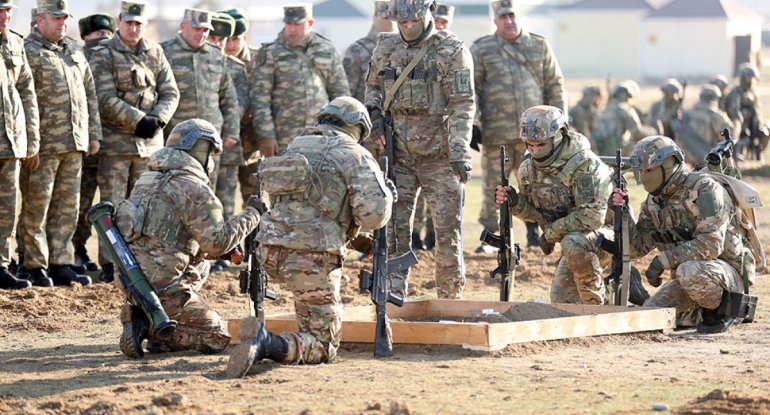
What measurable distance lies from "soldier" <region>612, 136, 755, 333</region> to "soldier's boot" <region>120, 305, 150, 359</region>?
151 inches

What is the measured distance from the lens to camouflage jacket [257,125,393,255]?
10.1 m

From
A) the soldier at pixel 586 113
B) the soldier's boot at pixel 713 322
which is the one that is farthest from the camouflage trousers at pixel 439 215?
the soldier at pixel 586 113

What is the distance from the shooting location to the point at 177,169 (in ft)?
35.5

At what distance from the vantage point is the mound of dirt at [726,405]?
879 cm

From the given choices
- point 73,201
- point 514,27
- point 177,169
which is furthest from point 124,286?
point 514,27

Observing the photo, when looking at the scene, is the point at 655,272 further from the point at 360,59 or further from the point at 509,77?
the point at 360,59

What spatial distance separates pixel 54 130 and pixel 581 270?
518 centimetres

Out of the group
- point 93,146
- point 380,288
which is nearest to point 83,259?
point 93,146

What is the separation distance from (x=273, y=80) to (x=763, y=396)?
8.10m

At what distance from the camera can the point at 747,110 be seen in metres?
32.3

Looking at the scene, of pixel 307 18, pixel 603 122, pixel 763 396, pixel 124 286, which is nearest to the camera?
pixel 763 396

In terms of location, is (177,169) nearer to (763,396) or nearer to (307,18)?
(763,396)

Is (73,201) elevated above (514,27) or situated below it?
below

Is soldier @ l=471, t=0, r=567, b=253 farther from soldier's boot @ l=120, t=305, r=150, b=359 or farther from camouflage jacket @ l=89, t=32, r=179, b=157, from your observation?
soldier's boot @ l=120, t=305, r=150, b=359
